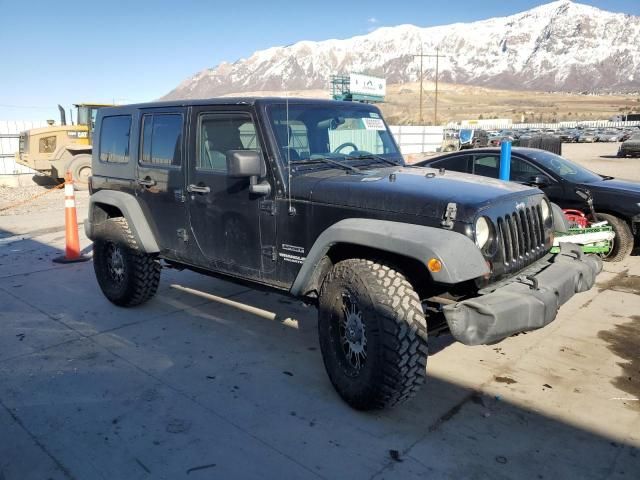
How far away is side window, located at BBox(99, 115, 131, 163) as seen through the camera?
16.5ft

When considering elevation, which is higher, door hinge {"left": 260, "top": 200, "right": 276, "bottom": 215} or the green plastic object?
door hinge {"left": 260, "top": 200, "right": 276, "bottom": 215}

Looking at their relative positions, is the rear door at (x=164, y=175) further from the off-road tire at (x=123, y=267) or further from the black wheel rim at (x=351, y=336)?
the black wheel rim at (x=351, y=336)

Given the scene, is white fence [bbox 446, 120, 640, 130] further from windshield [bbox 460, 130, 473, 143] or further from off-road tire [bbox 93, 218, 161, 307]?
off-road tire [bbox 93, 218, 161, 307]

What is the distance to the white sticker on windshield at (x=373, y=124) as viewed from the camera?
4457mm

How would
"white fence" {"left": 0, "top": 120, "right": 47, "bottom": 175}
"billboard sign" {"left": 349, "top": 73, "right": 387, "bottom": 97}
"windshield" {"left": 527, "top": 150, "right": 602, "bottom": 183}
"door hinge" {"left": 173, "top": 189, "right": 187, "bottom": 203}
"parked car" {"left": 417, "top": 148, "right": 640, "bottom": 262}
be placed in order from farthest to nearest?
"billboard sign" {"left": 349, "top": 73, "right": 387, "bottom": 97}
"white fence" {"left": 0, "top": 120, "right": 47, "bottom": 175}
"windshield" {"left": 527, "top": 150, "right": 602, "bottom": 183}
"parked car" {"left": 417, "top": 148, "right": 640, "bottom": 262}
"door hinge" {"left": 173, "top": 189, "right": 187, "bottom": 203}

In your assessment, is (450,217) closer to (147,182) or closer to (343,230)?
(343,230)

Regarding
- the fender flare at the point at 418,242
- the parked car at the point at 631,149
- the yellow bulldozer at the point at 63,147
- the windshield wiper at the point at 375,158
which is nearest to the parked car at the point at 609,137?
the parked car at the point at 631,149

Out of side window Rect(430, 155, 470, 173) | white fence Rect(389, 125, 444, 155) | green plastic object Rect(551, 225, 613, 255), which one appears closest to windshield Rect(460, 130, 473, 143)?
white fence Rect(389, 125, 444, 155)

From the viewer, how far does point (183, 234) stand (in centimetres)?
445

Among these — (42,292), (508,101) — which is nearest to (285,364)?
(42,292)

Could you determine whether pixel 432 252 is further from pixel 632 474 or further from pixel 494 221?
pixel 632 474

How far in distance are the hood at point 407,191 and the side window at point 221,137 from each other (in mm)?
563

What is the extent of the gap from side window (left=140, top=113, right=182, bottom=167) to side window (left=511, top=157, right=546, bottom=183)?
4918 millimetres

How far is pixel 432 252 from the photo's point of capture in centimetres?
276
